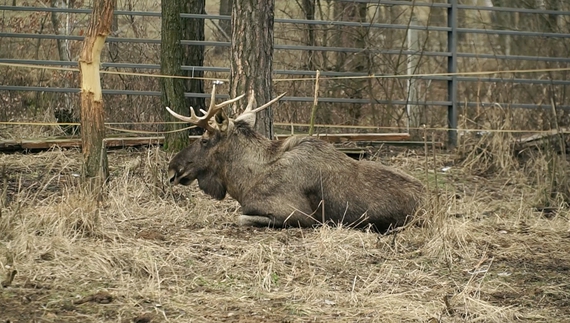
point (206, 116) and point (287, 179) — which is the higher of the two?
point (206, 116)

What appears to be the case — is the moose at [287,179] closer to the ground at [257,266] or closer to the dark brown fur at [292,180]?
the dark brown fur at [292,180]

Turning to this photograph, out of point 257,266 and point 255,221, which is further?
point 255,221

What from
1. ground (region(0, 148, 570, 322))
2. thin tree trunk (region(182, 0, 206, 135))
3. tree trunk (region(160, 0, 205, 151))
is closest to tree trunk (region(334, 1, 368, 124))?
thin tree trunk (region(182, 0, 206, 135))

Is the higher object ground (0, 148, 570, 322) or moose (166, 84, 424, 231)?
moose (166, 84, 424, 231)

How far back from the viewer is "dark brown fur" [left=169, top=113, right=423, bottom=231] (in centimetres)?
907

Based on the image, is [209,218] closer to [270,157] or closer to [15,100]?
[270,157]

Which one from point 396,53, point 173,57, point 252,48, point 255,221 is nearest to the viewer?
point 255,221

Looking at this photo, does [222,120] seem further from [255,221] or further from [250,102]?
[255,221]

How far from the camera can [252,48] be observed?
1023 centimetres

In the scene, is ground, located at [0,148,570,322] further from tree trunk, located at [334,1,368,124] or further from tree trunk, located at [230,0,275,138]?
tree trunk, located at [334,1,368,124]

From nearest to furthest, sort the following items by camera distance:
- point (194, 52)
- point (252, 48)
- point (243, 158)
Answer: point (243, 158) → point (252, 48) → point (194, 52)

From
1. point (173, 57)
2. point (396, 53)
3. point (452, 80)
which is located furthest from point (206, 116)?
point (452, 80)

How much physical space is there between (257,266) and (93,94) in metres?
2.97

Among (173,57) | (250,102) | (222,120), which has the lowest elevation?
(222,120)
